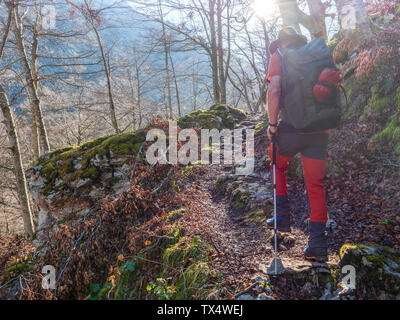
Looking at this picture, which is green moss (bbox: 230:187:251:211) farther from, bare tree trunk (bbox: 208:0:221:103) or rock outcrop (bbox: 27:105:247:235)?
bare tree trunk (bbox: 208:0:221:103)

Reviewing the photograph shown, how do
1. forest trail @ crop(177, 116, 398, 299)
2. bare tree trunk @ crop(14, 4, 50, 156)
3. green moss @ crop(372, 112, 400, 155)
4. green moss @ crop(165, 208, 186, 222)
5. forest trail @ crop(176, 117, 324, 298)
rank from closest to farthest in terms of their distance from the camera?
forest trail @ crop(176, 117, 324, 298)
forest trail @ crop(177, 116, 398, 299)
green moss @ crop(372, 112, 400, 155)
green moss @ crop(165, 208, 186, 222)
bare tree trunk @ crop(14, 4, 50, 156)

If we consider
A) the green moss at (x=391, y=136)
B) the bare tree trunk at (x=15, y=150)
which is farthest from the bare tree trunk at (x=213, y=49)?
the green moss at (x=391, y=136)

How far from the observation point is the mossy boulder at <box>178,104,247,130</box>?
8383 millimetres

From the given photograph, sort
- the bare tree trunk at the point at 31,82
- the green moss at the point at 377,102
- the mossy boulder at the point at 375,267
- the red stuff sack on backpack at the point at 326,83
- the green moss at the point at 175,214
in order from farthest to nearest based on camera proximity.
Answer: the bare tree trunk at the point at 31,82, the green moss at the point at 377,102, the green moss at the point at 175,214, the red stuff sack on backpack at the point at 326,83, the mossy boulder at the point at 375,267

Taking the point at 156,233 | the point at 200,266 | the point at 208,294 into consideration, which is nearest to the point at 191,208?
the point at 156,233

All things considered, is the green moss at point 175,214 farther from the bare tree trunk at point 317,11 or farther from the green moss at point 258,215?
the bare tree trunk at point 317,11

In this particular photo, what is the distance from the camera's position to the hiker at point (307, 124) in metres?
2.53

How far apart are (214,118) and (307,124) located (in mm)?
6801

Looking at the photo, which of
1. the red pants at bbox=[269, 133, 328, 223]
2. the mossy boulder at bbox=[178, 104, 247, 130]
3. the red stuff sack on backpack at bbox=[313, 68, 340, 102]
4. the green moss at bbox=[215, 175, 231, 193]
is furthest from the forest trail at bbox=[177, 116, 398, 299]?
the mossy boulder at bbox=[178, 104, 247, 130]

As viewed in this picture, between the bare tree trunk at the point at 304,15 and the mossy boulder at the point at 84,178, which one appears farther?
the bare tree trunk at the point at 304,15

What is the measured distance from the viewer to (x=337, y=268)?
8.32ft
